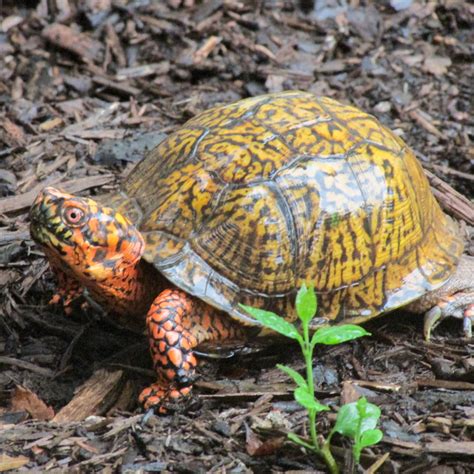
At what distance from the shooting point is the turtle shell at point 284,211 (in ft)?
11.8

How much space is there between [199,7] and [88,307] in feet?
12.8

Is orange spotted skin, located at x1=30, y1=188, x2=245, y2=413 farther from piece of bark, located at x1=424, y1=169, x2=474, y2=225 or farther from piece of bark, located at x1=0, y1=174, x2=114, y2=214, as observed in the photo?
piece of bark, located at x1=424, y1=169, x2=474, y2=225

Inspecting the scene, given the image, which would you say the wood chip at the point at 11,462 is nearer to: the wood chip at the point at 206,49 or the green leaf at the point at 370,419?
the green leaf at the point at 370,419

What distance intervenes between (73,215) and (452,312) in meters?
2.15

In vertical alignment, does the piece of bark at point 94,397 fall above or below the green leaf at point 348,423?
below

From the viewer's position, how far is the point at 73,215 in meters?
3.36

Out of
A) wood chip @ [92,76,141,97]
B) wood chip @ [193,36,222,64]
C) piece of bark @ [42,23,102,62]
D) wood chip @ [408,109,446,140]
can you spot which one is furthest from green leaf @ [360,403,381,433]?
piece of bark @ [42,23,102,62]

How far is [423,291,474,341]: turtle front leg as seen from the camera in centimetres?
405

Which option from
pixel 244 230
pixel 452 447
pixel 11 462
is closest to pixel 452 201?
pixel 244 230

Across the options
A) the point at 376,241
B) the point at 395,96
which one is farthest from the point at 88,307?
the point at 395,96

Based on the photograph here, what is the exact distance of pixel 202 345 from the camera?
3.73m

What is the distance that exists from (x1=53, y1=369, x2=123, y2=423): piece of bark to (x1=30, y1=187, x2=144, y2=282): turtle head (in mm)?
521

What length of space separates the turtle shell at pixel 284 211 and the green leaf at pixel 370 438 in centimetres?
105

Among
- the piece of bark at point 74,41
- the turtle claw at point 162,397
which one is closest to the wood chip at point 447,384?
the turtle claw at point 162,397
